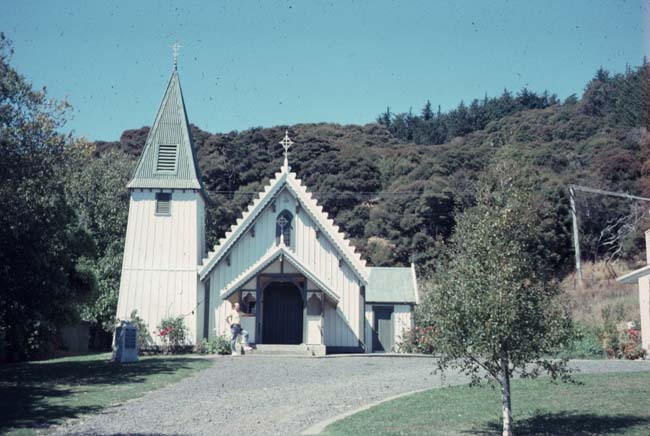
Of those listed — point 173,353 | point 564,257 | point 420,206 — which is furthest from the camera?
point 420,206

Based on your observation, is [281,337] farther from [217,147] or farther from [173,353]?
[217,147]

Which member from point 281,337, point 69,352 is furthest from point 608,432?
point 69,352

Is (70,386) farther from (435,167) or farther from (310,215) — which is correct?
(435,167)

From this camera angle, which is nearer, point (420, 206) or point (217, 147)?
point (420, 206)

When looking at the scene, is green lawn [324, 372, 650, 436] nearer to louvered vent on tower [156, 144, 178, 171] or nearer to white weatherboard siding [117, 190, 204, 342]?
white weatherboard siding [117, 190, 204, 342]

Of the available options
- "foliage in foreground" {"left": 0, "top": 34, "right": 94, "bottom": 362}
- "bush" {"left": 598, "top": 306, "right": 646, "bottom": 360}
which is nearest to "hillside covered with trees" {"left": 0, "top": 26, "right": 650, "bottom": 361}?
"foliage in foreground" {"left": 0, "top": 34, "right": 94, "bottom": 362}

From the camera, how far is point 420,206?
176 feet

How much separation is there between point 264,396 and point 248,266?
14.6 meters

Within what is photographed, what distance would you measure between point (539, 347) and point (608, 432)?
6.19ft

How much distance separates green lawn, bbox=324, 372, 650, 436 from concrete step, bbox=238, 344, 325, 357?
1142 centimetres

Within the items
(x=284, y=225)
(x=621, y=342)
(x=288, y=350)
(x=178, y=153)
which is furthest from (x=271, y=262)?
(x=621, y=342)

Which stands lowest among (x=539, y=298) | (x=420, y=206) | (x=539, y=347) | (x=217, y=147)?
(x=539, y=347)

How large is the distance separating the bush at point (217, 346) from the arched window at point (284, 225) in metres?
4.92

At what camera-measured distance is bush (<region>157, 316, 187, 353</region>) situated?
28.6 m
